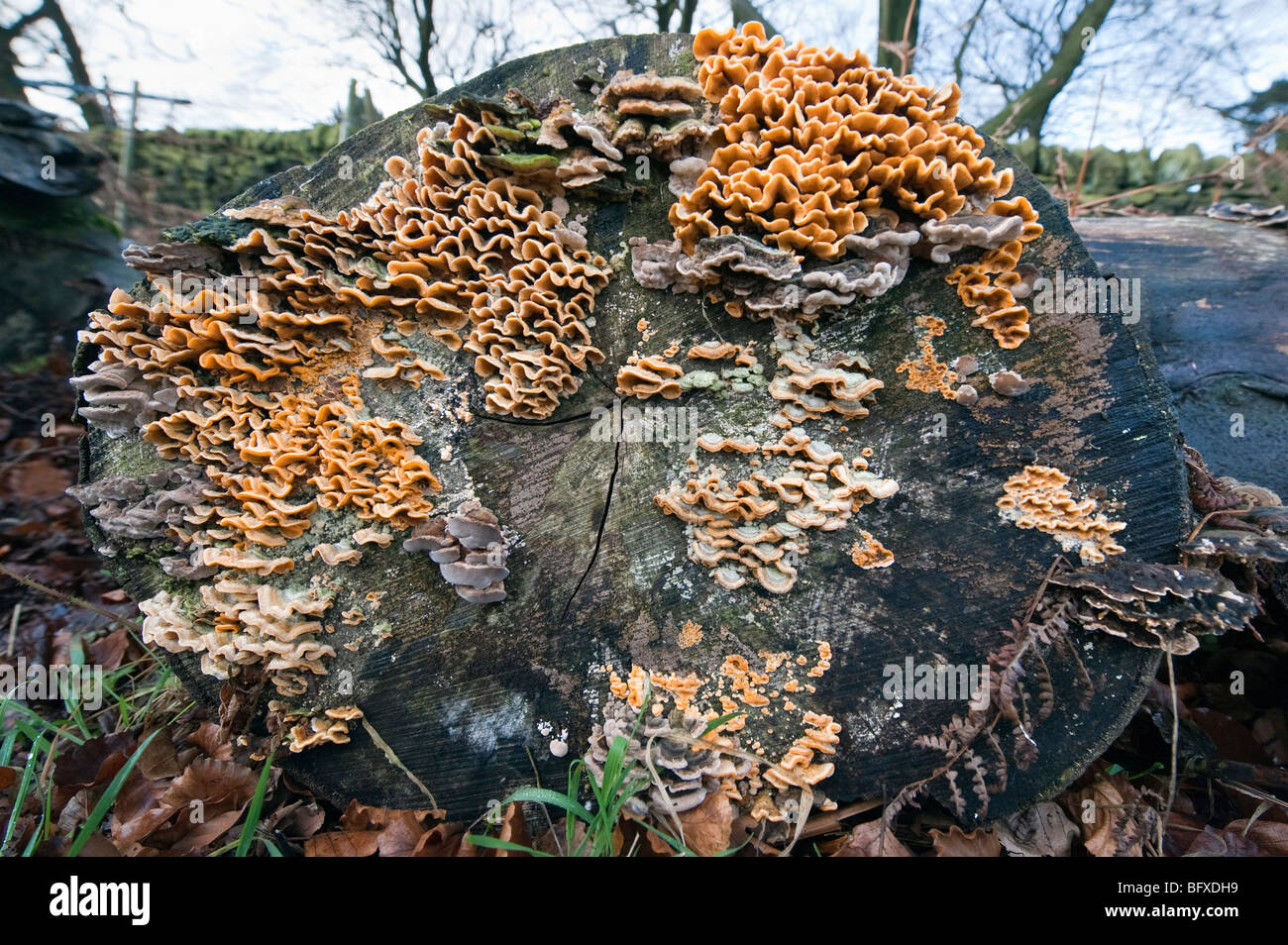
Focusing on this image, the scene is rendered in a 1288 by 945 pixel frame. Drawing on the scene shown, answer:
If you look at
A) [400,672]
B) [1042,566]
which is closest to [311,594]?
[400,672]

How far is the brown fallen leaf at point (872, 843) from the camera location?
2285 millimetres

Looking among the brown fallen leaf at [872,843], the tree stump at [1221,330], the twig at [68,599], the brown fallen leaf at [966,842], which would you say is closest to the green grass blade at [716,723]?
the brown fallen leaf at [872,843]

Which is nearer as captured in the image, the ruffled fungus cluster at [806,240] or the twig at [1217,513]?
the ruffled fungus cluster at [806,240]

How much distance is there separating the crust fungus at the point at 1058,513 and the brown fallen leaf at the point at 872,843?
139 centimetres

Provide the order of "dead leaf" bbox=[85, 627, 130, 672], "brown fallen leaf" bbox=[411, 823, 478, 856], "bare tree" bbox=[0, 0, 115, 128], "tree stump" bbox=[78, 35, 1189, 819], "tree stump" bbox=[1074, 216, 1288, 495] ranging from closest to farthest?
"tree stump" bbox=[78, 35, 1189, 819] → "brown fallen leaf" bbox=[411, 823, 478, 856] → "tree stump" bbox=[1074, 216, 1288, 495] → "dead leaf" bbox=[85, 627, 130, 672] → "bare tree" bbox=[0, 0, 115, 128]

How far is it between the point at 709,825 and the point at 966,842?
110 centimetres

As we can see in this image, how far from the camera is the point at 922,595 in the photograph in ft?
7.98

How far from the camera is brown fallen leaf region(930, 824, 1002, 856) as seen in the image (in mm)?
2334

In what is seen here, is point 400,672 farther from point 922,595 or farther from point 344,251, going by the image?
point 922,595

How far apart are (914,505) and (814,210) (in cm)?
130

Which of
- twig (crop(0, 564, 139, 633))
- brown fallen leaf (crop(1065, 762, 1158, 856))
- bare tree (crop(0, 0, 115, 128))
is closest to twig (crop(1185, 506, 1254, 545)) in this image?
brown fallen leaf (crop(1065, 762, 1158, 856))

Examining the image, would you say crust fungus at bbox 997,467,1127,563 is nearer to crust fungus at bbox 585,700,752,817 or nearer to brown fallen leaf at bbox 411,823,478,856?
crust fungus at bbox 585,700,752,817

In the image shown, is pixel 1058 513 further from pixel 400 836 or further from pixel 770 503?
pixel 400 836

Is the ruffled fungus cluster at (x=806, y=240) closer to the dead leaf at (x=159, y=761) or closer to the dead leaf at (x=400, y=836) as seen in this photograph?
the dead leaf at (x=400, y=836)
